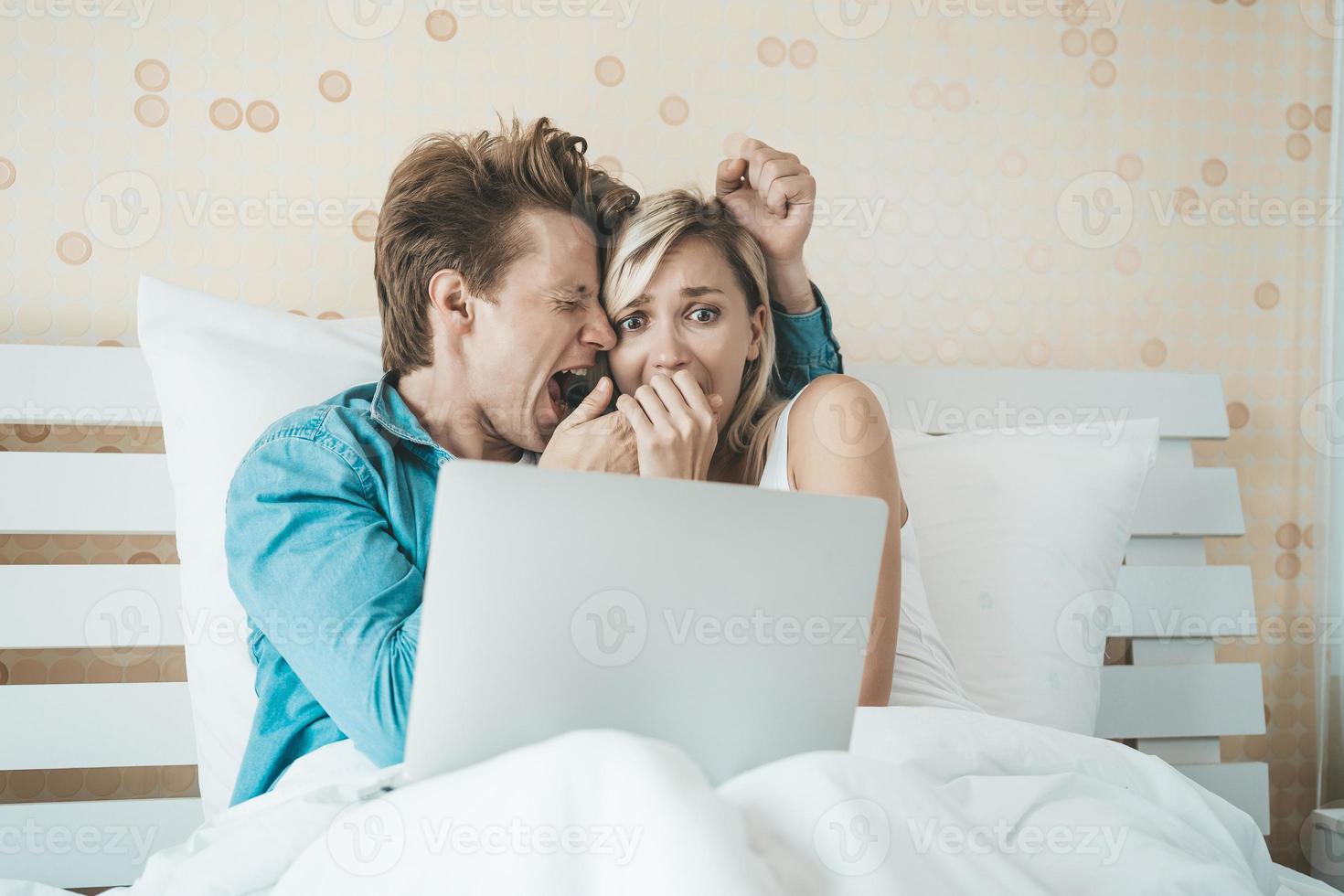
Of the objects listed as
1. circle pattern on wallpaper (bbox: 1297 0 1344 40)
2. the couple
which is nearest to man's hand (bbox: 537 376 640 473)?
the couple

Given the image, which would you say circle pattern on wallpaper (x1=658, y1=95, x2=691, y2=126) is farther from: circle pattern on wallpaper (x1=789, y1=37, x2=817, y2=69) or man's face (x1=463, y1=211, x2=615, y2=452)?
man's face (x1=463, y1=211, x2=615, y2=452)

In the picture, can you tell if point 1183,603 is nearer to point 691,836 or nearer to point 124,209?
point 691,836

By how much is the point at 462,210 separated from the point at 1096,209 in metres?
1.10

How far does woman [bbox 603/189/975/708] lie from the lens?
47.6 inches

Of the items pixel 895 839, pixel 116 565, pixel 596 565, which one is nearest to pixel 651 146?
pixel 116 565

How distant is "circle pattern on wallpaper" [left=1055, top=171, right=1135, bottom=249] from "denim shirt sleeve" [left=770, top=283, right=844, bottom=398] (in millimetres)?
578

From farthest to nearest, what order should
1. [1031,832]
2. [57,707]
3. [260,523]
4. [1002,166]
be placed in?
[1002,166]
[57,707]
[260,523]
[1031,832]

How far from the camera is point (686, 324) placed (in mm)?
1332

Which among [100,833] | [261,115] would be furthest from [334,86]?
[100,833]

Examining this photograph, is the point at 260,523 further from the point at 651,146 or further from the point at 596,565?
the point at 651,146

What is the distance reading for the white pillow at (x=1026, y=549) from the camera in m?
1.38

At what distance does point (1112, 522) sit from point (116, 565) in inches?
53.5

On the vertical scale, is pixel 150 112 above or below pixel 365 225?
above

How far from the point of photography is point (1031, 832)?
809 mm
